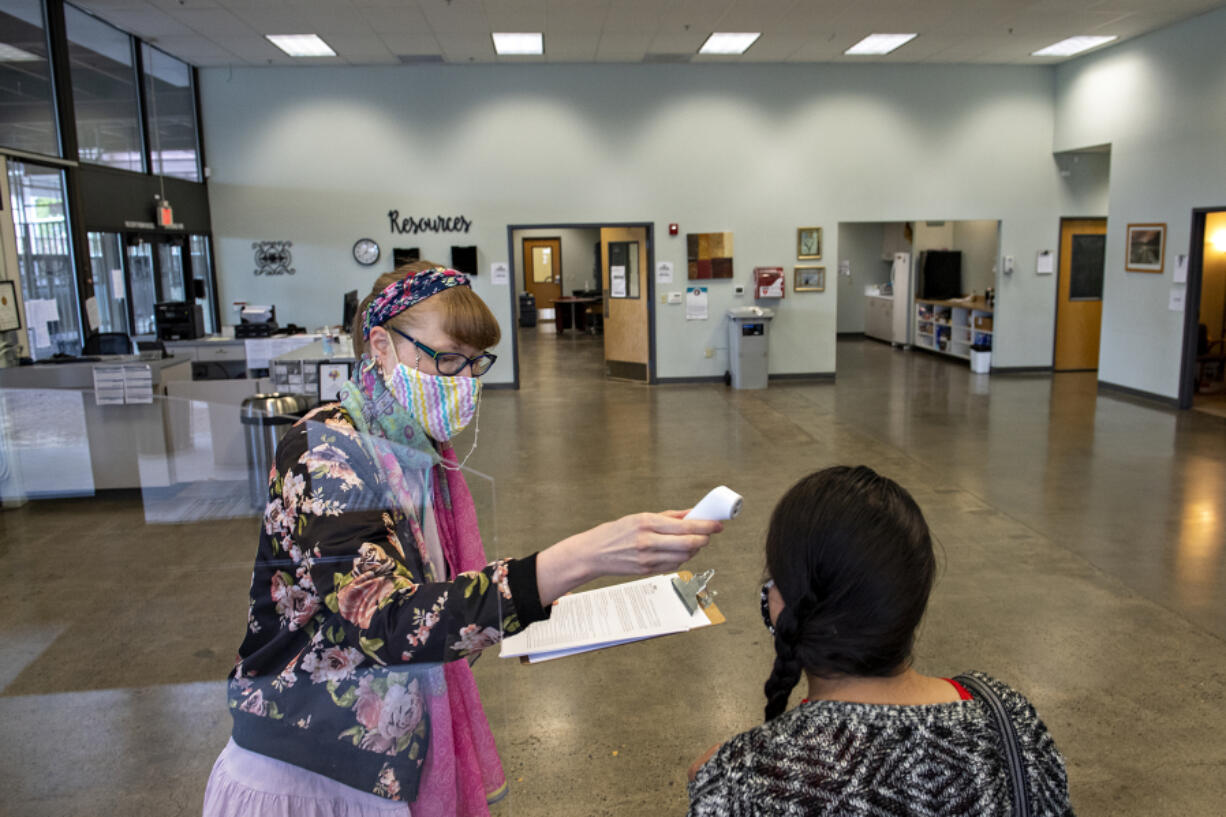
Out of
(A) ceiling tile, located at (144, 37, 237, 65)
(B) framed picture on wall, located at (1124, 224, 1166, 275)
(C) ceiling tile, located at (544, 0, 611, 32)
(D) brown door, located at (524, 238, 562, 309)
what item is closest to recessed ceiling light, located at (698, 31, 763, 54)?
(C) ceiling tile, located at (544, 0, 611, 32)


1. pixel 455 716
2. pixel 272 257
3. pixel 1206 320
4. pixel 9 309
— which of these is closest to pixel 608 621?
pixel 455 716

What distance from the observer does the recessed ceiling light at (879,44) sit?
32.4 feet

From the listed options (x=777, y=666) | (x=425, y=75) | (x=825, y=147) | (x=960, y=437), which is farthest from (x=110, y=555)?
(x=825, y=147)

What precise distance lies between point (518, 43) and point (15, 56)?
4971mm

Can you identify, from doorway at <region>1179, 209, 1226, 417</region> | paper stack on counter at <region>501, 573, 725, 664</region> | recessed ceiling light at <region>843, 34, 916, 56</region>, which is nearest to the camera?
paper stack on counter at <region>501, 573, 725, 664</region>

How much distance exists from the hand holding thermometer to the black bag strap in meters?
0.41

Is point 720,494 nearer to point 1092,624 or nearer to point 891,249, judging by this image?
point 1092,624

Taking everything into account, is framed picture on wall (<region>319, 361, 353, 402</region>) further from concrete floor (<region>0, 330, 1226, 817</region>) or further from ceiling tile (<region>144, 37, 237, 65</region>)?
ceiling tile (<region>144, 37, 237, 65</region>)

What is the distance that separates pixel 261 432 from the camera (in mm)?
2877

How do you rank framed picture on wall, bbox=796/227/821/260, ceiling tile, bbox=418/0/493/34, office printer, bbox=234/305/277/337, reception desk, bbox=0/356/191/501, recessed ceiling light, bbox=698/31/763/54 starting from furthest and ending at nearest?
framed picture on wall, bbox=796/227/821/260 → recessed ceiling light, bbox=698/31/763/54 → office printer, bbox=234/305/277/337 → ceiling tile, bbox=418/0/493/34 → reception desk, bbox=0/356/191/501

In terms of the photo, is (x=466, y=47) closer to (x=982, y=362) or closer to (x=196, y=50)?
(x=196, y=50)

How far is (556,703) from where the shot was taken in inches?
134

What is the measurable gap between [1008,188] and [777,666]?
11959mm

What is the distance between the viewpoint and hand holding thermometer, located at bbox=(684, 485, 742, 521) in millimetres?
1155
